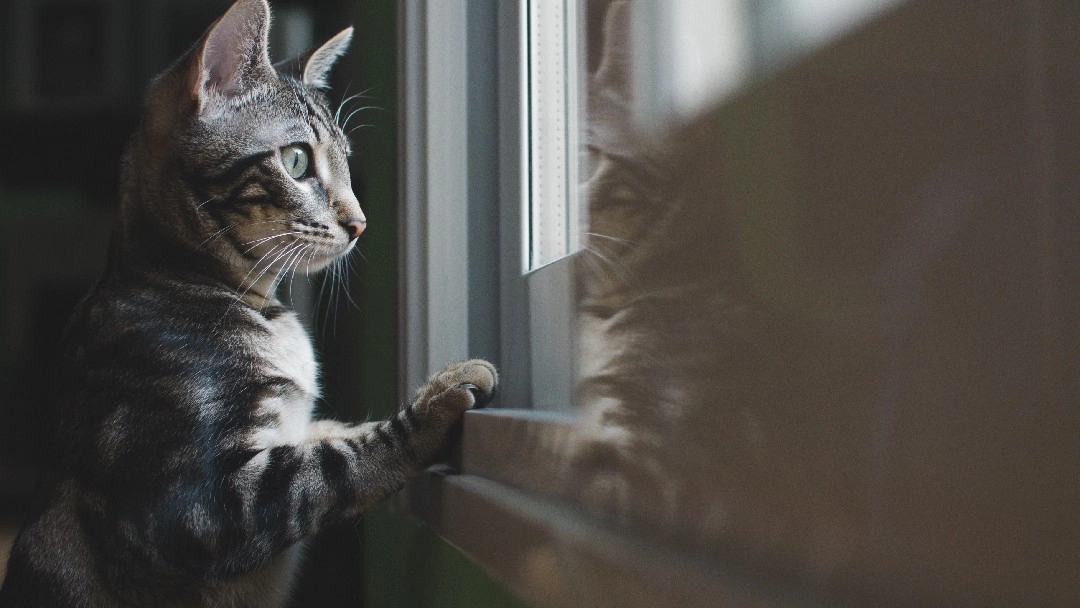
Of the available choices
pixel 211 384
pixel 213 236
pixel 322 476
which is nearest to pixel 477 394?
pixel 322 476

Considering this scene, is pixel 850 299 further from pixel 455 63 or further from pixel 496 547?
pixel 455 63

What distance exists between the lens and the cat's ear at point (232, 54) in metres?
0.98

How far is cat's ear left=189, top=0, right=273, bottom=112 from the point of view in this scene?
3.21 ft

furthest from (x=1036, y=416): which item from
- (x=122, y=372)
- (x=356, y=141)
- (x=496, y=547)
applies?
(x=356, y=141)

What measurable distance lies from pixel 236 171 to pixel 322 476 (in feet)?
1.32

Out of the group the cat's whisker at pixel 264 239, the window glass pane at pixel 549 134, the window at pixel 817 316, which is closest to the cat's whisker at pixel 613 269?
the window at pixel 817 316

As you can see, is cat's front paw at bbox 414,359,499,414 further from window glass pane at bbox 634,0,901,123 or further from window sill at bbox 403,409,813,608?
window glass pane at bbox 634,0,901,123

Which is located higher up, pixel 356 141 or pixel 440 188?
pixel 356 141

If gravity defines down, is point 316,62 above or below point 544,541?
above

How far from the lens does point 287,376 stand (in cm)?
97

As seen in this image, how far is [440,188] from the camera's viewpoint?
1.05 m

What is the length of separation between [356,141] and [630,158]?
126cm

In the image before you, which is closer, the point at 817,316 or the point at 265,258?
the point at 817,316

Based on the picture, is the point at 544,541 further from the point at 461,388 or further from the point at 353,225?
the point at 353,225
